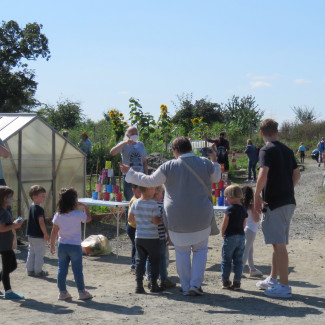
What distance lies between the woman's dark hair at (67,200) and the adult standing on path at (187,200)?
635 millimetres

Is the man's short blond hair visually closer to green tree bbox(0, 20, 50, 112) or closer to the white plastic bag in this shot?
the white plastic bag

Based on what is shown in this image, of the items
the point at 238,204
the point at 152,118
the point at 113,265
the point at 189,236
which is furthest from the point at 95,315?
the point at 152,118

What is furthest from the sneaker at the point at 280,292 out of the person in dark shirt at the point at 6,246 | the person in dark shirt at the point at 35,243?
the person in dark shirt at the point at 35,243

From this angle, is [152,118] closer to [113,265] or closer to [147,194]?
[113,265]

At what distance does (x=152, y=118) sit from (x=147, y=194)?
53.0ft

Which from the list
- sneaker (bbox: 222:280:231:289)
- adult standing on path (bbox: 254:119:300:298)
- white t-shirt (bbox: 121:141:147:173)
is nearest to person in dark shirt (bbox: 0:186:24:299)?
sneaker (bbox: 222:280:231:289)

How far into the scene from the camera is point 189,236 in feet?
21.5

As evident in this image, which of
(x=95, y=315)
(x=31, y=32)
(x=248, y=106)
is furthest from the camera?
(x=248, y=106)

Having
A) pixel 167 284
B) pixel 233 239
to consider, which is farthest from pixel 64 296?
pixel 233 239

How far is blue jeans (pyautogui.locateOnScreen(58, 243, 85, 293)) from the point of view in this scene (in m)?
6.54

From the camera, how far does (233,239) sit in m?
7.07

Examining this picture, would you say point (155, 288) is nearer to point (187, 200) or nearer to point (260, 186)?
point (187, 200)

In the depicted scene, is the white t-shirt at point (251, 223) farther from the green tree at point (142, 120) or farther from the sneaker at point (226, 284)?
the green tree at point (142, 120)

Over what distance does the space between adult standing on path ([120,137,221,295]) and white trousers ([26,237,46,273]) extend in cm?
208
